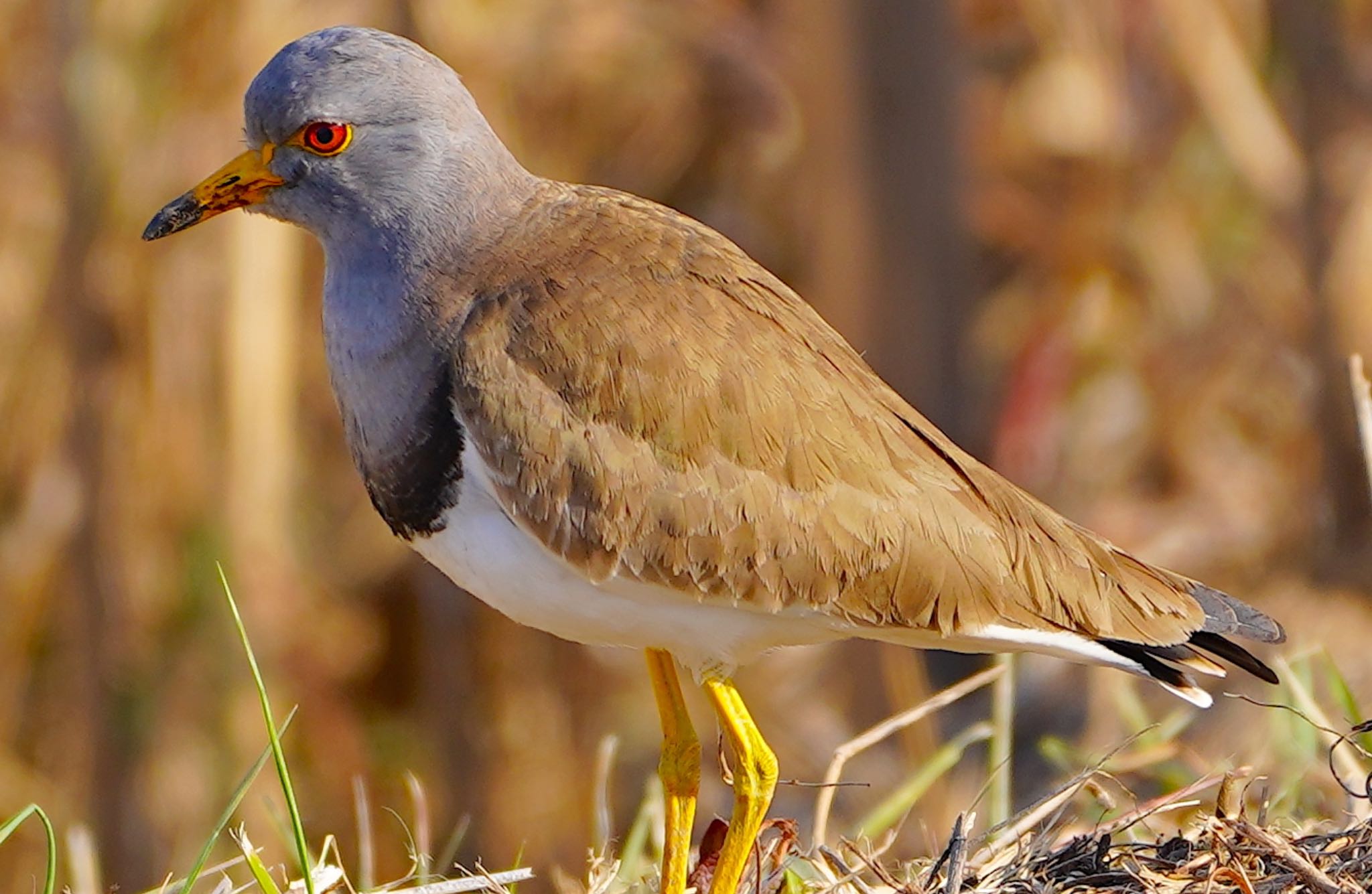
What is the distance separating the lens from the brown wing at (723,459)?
3.16 meters

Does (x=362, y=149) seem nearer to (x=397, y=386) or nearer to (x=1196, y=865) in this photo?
(x=397, y=386)

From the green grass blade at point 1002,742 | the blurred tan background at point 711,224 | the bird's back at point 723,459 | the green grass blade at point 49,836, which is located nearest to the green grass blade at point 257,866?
the green grass blade at point 49,836

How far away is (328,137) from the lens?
3.42 metres

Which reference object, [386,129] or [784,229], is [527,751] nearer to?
[784,229]

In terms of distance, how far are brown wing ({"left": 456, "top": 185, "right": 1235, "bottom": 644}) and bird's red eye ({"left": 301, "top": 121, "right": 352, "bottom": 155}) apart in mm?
367

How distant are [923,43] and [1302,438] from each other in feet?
9.53

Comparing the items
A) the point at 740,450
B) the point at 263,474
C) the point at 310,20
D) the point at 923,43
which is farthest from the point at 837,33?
the point at 740,450

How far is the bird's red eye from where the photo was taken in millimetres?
3416

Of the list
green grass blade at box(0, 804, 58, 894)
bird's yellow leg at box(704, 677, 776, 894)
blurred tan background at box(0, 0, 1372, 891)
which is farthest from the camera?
blurred tan background at box(0, 0, 1372, 891)

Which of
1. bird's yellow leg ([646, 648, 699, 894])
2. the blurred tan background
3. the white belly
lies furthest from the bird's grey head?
the blurred tan background

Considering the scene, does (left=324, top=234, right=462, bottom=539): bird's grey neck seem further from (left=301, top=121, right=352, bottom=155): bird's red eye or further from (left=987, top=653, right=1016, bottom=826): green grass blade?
(left=987, top=653, right=1016, bottom=826): green grass blade

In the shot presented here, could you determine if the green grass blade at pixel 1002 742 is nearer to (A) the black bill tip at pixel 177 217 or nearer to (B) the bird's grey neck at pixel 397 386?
(B) the bird's grey neck at pixel 397 386

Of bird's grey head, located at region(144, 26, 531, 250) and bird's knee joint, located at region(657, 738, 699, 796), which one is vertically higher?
bird's grey head, located at region(144, 26, 531, 250)

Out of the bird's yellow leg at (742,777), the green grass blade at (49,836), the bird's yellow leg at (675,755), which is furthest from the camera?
the bird's yellow leg at (675,755)
